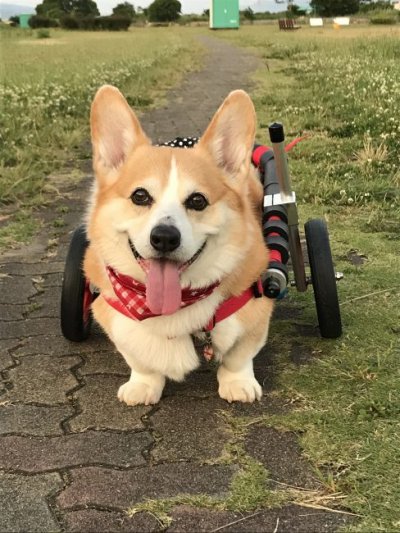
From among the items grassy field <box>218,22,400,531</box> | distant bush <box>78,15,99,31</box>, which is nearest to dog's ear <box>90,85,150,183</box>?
grassy field <box>218,22,400,531</box>

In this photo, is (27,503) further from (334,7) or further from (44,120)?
(334,7)

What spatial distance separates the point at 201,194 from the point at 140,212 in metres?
0.23

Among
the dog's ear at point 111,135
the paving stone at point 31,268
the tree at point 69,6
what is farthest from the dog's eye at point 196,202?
the tree at point 69,6

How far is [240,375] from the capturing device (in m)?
2.39

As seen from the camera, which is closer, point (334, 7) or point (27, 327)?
point (27, 327)

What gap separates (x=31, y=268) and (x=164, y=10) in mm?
76167

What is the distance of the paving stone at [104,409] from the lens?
224 centimetres

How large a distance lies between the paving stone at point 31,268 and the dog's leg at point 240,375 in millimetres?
1686

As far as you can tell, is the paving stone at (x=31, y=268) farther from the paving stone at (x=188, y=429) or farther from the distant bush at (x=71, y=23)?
the distant bush at (x=71, y=23)

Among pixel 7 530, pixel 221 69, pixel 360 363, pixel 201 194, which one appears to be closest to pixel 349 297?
pixel 360 363

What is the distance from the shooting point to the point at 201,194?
223cm

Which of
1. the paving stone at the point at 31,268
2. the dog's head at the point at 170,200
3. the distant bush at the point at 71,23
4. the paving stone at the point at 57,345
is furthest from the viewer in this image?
the distant bush at the point at 71,23

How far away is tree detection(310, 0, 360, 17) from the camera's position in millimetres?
66562

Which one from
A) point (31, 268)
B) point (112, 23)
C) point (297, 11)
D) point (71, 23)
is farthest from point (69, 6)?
point (31, 268)
